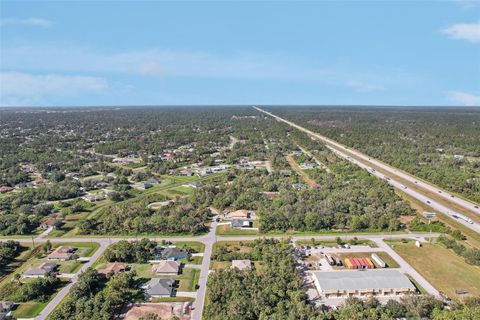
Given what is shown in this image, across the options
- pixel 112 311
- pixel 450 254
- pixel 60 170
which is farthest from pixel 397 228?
Answer: pixel 60 170

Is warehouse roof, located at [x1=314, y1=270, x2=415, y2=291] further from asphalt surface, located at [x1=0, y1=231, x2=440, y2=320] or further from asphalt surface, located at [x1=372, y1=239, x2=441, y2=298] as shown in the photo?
asphalt surface, located at [x1=0, y1=231, x2=440, y2=320]

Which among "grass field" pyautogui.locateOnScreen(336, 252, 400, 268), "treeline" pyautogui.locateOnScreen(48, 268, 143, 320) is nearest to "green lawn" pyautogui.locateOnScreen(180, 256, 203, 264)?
"treeline" pyautogui.locateOnScreen(48, 268, 143, 320)

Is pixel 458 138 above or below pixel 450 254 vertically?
above

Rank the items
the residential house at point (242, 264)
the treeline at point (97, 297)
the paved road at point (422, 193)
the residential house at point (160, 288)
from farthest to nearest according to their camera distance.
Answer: the paved road at point (422, 193)
the residential house at point (242, 264)
the residential house at point (160, 288)
the treeline at point (97, 297)

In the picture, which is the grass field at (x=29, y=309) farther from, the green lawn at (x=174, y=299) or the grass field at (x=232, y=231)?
the grass field at (x=232, y=231)

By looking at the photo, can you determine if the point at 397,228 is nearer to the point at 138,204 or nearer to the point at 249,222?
the point at 249,222

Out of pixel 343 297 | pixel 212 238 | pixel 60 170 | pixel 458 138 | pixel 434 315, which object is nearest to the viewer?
pixel 434 315

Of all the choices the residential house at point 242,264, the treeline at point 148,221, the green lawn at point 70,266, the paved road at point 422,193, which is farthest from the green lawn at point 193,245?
the paved road at point 422,193
